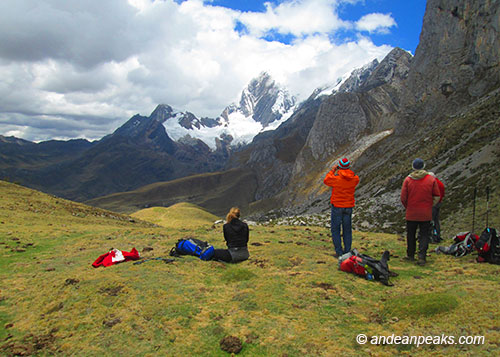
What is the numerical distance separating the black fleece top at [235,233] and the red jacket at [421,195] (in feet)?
20.6

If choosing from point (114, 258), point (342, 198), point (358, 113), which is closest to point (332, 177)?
point (342, 198)

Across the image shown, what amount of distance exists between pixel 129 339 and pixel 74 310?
2236 mm

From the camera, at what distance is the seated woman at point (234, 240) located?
1161 centimetres

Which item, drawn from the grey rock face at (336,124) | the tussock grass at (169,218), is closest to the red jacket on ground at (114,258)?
the tussock grass at (169,218)

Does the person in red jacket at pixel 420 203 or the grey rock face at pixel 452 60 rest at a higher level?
the grey rock face at pixel 452 60

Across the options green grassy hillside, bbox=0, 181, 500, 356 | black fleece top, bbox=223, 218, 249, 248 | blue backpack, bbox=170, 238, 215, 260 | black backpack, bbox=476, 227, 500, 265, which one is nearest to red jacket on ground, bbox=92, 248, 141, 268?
green grassy hillside, bbox=0, 181, 500, 356

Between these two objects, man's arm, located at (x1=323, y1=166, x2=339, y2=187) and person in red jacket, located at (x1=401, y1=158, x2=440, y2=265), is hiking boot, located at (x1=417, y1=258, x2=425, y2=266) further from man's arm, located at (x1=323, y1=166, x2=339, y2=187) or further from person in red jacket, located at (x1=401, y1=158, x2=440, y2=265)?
man's arm, located at (x1=323, y1=166, x2=339, y2=187)

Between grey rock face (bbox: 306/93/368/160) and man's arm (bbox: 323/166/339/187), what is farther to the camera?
grey rock face (bbox: 306/93/368/160)

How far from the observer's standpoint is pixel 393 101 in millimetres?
123188

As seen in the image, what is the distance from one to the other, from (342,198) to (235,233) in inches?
170

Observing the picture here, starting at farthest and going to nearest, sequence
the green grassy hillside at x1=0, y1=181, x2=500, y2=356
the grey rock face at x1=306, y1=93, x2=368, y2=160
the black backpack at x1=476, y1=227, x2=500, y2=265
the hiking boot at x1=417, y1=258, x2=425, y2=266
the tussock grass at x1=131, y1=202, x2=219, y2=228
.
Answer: the grey rock face at x1=306, y1=93, x2=368, y2=160
the tussock grass at x1=131, y1=202, x2=219, y2=228
the hiking boot at x1=417, y1=258, x2=425, y2=266
the black backpack at x1=476, y1=227, x2=500, y2=265
the green grassy hillside at x1=0, y1=181, x2=500, y2=356

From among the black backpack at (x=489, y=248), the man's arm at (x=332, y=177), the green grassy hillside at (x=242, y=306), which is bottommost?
the green grassy hillside at (x=242, y=306)

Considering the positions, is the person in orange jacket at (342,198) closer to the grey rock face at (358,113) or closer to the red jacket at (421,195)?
the red jacket at (421,195)

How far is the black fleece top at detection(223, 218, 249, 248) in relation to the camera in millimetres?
11633
